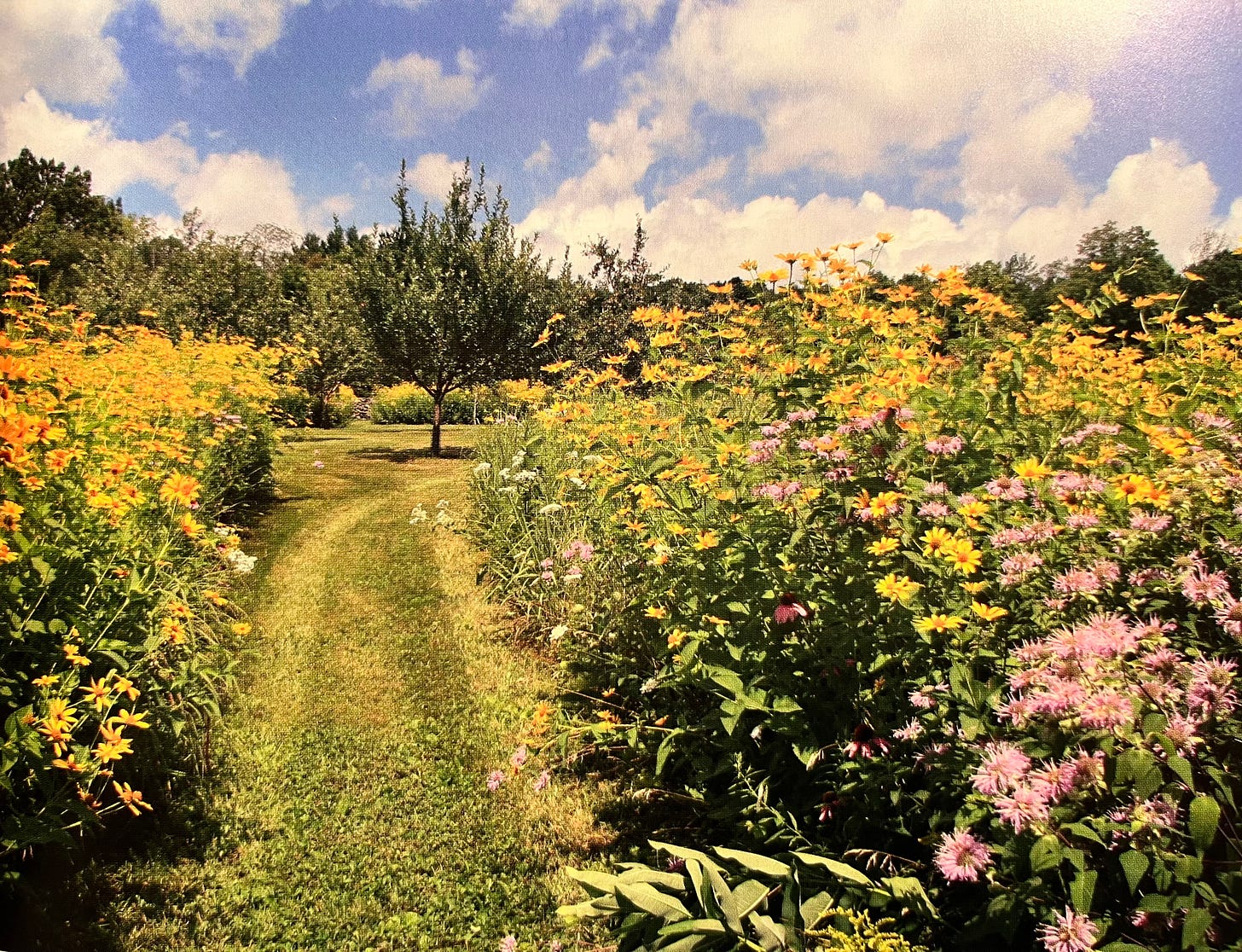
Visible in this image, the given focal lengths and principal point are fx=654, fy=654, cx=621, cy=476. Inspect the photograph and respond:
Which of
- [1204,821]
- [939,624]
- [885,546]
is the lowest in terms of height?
[1204,821]

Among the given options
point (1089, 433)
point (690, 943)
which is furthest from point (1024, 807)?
point (1089, 433)

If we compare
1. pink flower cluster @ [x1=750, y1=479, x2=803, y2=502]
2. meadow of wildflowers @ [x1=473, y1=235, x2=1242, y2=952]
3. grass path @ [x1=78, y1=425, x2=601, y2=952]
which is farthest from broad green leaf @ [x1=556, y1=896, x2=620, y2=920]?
pink flower cluster @ [x1=750, y1=479, x2=803, y2=502]

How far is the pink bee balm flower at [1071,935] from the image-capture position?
1089mm

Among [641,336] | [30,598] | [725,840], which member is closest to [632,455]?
[725,840]

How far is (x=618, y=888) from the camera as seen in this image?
1401mm

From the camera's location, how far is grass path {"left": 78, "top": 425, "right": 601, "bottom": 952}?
246 cm

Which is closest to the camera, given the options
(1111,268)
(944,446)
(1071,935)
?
(1071,935)

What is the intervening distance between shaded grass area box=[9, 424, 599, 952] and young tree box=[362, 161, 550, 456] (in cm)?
790

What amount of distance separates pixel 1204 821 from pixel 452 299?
13.0 metres

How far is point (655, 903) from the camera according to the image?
1.36 m

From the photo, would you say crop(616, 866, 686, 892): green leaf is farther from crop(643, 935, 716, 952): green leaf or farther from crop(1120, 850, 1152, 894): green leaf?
crop(1120, 850, 1152, 894): green leaf

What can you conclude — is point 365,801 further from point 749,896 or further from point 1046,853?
point 1046,853

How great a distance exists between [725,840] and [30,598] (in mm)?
2739

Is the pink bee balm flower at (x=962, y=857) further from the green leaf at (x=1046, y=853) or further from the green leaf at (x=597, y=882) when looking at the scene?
the green leaf at (x=597, y=882)
